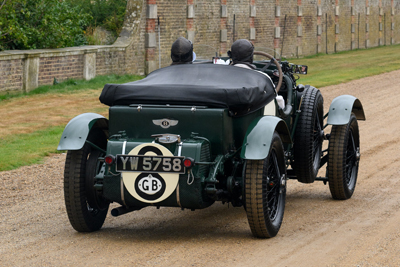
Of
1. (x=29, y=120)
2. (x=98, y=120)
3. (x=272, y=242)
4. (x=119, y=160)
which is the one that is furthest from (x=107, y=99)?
(x=29, y=120)

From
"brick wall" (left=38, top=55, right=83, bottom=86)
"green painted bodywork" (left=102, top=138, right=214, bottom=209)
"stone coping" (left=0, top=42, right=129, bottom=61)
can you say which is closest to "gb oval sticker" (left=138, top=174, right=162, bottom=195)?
"green painted bodywork" (left=102, top=138, right=214, bottom=209)

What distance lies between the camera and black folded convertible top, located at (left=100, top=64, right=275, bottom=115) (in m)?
5.59

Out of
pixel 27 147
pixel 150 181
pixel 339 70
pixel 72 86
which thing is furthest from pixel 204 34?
pixel 150 181

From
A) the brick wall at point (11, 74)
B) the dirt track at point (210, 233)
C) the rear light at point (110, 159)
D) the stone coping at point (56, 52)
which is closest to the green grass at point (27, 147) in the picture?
the dirt track at point (210, 233)

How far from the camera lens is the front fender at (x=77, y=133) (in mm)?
5746

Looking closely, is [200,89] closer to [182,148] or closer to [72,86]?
[182,148]

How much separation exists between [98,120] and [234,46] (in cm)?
167

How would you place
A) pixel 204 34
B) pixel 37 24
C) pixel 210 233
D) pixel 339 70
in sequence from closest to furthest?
pixel 210 233 → pixel 37 24 → pixel 339 70 → pixel 204 34

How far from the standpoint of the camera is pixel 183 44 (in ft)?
22.5

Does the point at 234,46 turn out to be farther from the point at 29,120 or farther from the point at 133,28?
the point at 133,28

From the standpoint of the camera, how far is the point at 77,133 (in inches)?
230

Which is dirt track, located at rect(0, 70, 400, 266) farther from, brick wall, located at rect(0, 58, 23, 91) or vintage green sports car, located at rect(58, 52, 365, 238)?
brick wall, located at rect(0, 58, 23, 91)

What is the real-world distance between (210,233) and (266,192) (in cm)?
77

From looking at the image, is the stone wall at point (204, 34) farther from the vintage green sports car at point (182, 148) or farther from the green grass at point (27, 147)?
the green grass at point (27, 147)
